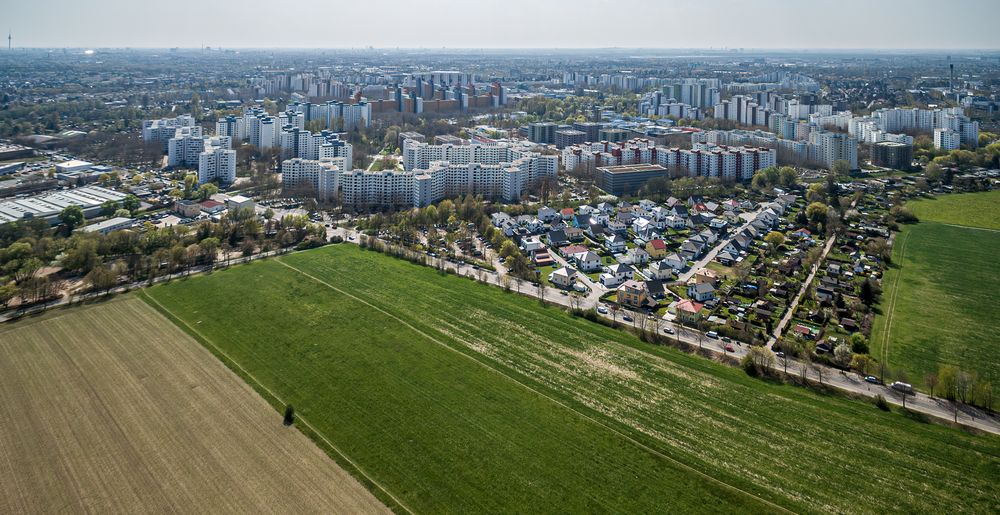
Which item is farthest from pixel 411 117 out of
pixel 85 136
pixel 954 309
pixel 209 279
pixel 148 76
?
pixel 148 76

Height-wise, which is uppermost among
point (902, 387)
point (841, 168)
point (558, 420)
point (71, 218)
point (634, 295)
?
point (841, 168)

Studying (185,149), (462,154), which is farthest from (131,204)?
(462,154)

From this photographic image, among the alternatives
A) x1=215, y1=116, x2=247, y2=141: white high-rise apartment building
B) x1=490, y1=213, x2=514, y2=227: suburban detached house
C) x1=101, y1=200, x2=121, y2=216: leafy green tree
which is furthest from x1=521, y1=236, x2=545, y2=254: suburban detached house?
x1=215, y1=116, x2=247, y2=141: white high-rise apartment building

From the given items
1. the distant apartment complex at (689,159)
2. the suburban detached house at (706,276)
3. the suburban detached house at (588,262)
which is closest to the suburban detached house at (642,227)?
the suburban detached house at (588,262)

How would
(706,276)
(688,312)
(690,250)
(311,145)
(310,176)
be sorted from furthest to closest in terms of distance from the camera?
(311,145) → (310,176) → (690,250) → (706,276) → (688,312)

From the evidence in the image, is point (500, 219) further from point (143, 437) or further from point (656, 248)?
point (143, 437)

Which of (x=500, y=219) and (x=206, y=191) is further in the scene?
(x=206, y=191)
